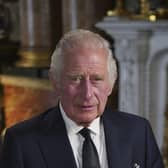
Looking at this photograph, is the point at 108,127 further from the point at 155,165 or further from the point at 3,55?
the point at 3,55

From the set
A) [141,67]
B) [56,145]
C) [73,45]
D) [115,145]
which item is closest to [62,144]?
[56,145]

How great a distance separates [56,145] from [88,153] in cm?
9

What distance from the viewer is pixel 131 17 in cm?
357

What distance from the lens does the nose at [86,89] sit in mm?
1133

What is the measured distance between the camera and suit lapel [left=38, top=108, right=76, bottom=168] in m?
1.21

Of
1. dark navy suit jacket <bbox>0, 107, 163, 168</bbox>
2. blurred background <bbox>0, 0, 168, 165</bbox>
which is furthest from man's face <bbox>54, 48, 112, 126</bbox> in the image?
blurred background <bbox>0, 0, 168, 165</bbox>

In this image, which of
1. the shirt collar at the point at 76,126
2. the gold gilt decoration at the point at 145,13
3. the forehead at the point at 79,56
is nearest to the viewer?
the forehead at the point at 79,56

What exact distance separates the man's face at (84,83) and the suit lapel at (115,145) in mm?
142

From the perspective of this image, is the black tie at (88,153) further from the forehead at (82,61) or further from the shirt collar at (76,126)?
the forehead at (82,61)

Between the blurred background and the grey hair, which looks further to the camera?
the blurred background

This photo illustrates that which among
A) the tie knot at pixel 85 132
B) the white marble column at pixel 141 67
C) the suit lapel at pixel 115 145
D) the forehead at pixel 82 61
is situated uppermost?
the forehead at pixel 82 61

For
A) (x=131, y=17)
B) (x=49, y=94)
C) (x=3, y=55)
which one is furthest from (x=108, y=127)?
(x=3, y=55)

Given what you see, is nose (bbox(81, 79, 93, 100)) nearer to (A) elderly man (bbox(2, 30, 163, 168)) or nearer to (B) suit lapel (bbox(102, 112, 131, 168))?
(A) elderly man (bbox(2, 30, 163, 168))

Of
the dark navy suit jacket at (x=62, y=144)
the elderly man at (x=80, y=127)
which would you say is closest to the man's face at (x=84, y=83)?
the elderly man at (x=80, y=127)
